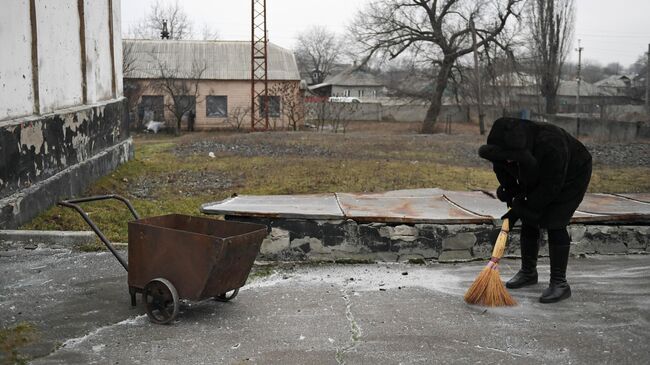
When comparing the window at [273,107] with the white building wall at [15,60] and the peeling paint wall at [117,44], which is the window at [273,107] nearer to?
the peeling paint wall at [117,44]

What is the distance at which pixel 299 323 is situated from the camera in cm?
490

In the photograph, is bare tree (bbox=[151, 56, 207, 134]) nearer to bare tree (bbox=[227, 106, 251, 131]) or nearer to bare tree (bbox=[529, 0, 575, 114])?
bare tree (bbox=[227, 106, 251, 131])

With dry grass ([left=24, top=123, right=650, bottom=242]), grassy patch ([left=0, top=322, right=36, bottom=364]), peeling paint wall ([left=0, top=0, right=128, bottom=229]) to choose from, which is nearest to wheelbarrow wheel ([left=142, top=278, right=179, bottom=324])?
grassy patch ([left=0, top=322, right=36, bottom=364])

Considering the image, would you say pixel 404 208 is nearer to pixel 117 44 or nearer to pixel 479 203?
pixel 479 203

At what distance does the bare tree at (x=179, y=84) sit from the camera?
121 ft

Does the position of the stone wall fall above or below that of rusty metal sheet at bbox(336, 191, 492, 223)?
below

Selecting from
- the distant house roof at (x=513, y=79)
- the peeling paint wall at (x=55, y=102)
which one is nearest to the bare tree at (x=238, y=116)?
the distant house roof at (x=513, y=79)

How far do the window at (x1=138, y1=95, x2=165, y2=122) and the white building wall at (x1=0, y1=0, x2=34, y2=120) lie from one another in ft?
95.7

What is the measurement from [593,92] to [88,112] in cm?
8399

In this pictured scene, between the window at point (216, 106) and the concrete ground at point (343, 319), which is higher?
the window at point (216, 106)

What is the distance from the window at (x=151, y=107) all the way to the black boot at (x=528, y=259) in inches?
1333

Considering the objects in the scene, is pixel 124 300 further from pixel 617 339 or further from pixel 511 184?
pixel 617 339

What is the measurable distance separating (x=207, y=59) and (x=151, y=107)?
4538 mm

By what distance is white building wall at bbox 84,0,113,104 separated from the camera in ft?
41.1
